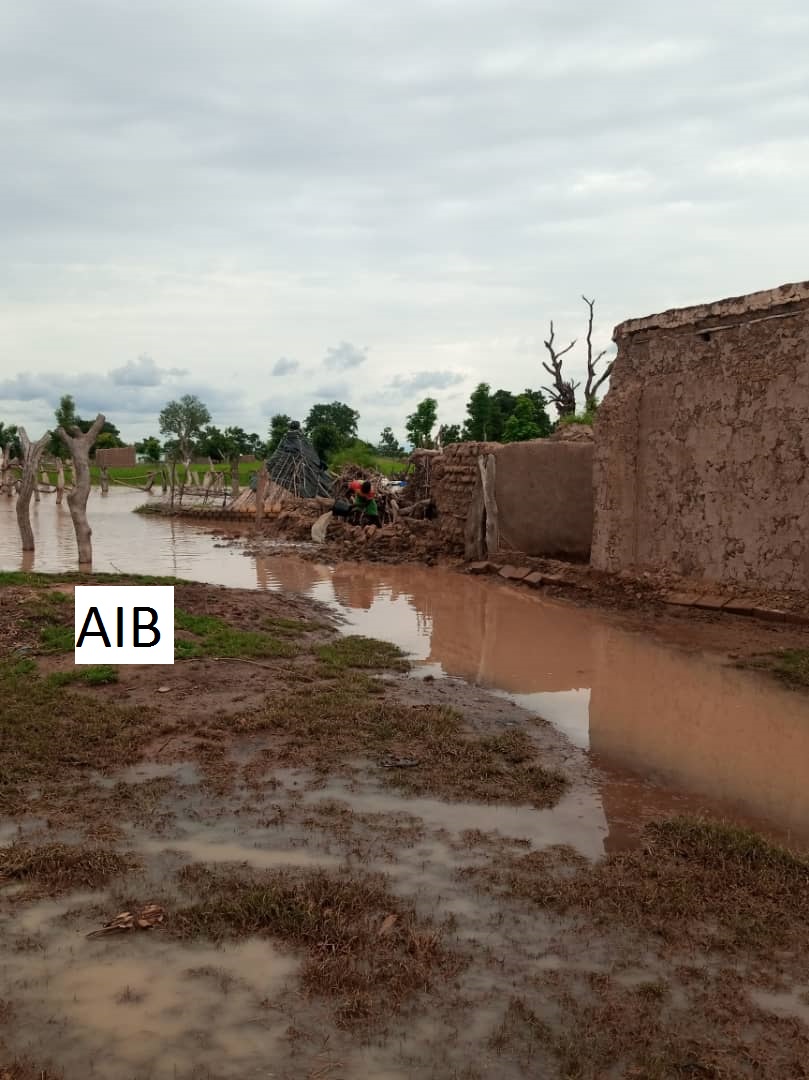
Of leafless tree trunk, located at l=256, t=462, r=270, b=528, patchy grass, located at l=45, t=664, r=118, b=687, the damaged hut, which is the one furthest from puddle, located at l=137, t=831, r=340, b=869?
the damaged hut

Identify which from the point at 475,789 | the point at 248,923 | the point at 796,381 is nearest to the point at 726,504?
the point at 796,381

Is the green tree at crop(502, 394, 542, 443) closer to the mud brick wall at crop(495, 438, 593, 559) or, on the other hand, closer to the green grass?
the mud brick wall at crop(495, 438, 593, 559)

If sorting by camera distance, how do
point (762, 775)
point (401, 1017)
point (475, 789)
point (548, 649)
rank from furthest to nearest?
1. point (548, 649)
2. point (762, 775)
3. point (475, 789)
4. point (401, 1017)

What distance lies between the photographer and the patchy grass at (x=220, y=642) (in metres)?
7.84

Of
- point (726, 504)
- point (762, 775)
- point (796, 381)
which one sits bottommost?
point (762, 775)

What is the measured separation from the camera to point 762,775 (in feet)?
18.0

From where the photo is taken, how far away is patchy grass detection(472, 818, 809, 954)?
3459 millimetres

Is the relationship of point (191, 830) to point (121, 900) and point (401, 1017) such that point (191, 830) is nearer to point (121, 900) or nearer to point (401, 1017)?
point (121, 900)

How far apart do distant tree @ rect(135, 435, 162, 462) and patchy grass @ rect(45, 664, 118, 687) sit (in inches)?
2498

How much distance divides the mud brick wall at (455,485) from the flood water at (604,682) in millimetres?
1292

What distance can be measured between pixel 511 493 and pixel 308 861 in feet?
36.3

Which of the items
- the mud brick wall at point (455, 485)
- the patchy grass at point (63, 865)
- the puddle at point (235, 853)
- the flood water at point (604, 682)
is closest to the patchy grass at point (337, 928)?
the puddle at point (235, 853)

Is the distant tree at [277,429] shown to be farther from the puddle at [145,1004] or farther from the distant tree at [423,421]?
the puddle at [145,1004]

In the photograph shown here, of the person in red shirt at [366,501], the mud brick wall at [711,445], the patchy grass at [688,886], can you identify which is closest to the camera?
the patchy grass at [688,886]
